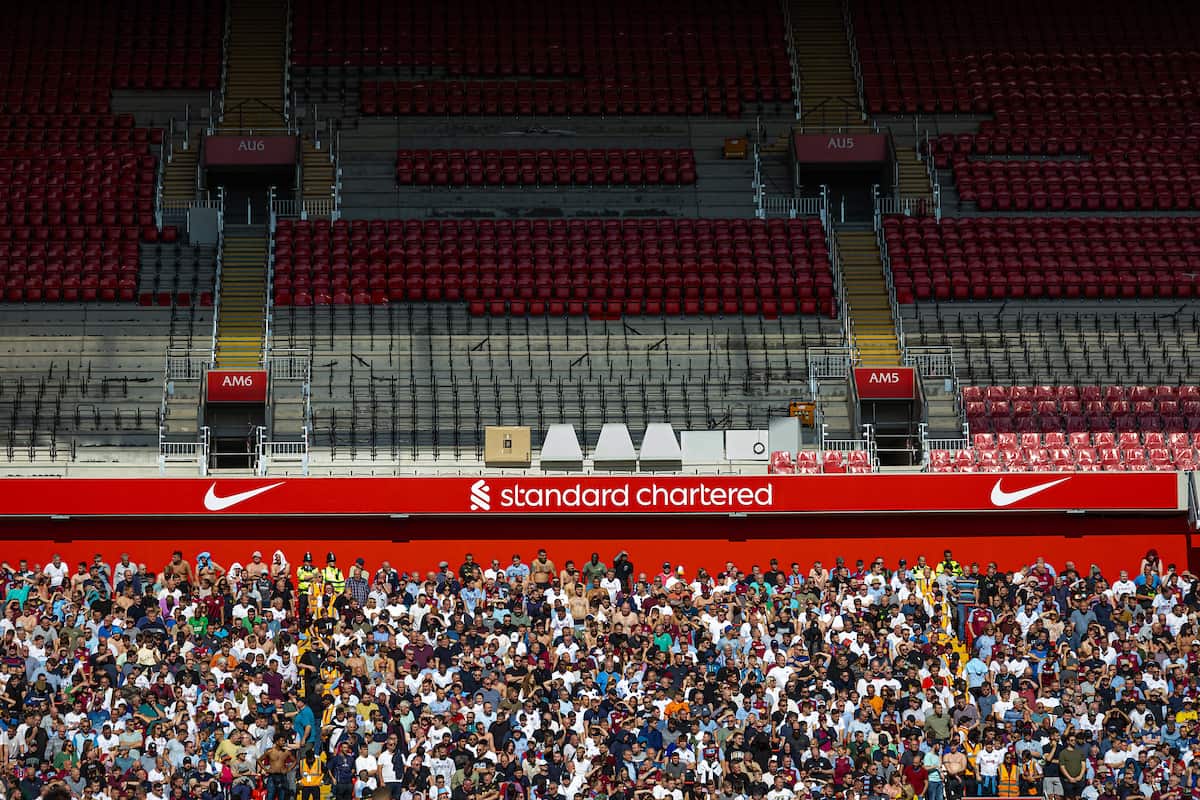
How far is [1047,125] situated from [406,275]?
14948mm

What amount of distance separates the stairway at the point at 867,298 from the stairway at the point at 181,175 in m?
13.3

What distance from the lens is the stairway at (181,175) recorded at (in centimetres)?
4031

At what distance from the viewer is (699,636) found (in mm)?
25828

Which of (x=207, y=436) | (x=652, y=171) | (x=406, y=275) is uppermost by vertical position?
(x=652, y=171)

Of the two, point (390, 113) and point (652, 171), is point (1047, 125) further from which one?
point (390, 113)

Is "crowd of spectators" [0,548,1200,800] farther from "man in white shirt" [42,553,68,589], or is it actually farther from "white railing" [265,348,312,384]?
"white railing" [265,348,312,384]

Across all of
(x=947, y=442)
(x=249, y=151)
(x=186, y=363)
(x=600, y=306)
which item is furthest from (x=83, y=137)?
(x=947, y=442)

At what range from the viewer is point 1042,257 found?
38906 millimetres

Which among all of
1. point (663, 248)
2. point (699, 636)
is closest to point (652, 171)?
point (663, 248)

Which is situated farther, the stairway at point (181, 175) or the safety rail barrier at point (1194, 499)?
the stairway at point (181, 175)

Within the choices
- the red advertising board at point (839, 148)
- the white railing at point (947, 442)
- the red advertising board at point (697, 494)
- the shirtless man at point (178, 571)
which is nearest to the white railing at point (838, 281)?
the red advertising board at point (839, 148)

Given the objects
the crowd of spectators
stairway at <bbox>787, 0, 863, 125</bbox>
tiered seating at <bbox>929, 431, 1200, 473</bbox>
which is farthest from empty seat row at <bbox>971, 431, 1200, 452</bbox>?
stairway at <bbox>787, 0, 863, 125</bbox>

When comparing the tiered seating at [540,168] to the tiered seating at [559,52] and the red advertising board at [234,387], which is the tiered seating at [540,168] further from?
the red advertising board at [234,387]

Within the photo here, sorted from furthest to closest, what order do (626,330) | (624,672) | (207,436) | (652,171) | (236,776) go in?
1. (652,171)
2. (626,330)
3. (207,436)
4. (624,672)
5. (236,776)
